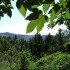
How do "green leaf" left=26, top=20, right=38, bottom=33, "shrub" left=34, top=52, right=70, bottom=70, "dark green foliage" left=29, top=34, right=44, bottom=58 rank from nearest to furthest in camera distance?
"green leaf" left=26, top=20, right=38, bottom=33 → "shrub" left=34, top=52, right=70, bottom=70 → "dark green foliage" left=29, top=34, right=44, bottom=58


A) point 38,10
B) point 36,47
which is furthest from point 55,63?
point 36,47

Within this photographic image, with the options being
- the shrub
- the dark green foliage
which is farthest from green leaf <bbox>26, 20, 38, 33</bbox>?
the dark green foliage

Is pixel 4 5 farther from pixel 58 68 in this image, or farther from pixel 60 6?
pixel 58 68

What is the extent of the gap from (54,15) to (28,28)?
0.70 ft

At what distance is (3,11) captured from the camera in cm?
170

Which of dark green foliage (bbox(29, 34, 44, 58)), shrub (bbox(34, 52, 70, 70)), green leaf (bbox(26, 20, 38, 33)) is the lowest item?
dark green foliage (bbox(29, 34, 44, 58))

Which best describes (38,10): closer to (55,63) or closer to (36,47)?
(55,63)

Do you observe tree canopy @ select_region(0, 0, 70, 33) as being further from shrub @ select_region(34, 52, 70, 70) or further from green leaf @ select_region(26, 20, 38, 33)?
shrub @ select_region(34, 52, 70, 70)

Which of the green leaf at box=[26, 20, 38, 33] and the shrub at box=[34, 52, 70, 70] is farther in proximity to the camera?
the shrub at box=[34, 52, 70, 70]

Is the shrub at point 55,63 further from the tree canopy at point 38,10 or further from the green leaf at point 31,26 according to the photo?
the green leaf at point 31,26

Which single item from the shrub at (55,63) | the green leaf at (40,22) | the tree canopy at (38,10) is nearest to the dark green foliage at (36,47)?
the shrub at (55,63)

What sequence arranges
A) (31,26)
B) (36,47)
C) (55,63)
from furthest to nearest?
(36,47)
(55,63)
(31,26)

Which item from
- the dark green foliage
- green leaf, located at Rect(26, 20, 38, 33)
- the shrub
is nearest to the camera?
green leaf, located at Rect(26, 20, 38, 33)

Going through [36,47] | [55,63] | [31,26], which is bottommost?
[36,47]
